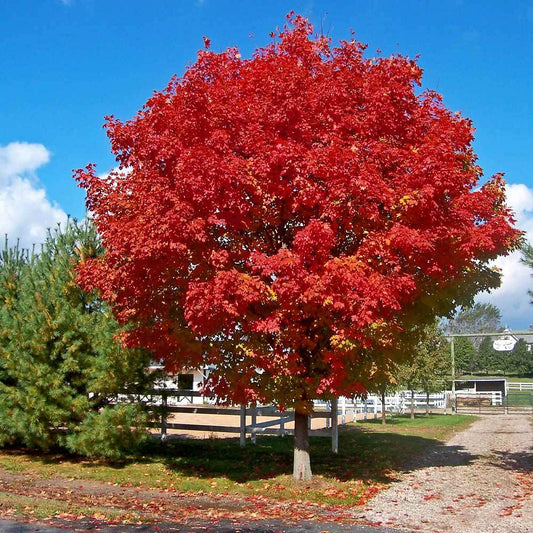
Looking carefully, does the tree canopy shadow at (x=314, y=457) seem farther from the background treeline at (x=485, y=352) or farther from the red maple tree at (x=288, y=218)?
the background treeline at (x=485, y=352)

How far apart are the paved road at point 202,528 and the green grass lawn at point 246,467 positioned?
6.31 feet

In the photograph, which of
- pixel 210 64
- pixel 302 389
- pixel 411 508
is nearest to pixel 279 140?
pixel 210 64

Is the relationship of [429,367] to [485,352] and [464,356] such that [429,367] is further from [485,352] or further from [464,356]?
[485,352]

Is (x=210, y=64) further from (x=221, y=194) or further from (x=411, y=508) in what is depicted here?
(x=411, y=508)

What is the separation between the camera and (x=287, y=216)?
Answer: 11172mm

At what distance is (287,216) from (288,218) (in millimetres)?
74

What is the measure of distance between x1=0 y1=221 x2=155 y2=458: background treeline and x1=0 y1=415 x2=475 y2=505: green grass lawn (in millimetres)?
604

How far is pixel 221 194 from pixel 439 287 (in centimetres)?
515

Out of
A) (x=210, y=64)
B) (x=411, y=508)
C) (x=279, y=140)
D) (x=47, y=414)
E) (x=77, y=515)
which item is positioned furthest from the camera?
(x=47, y=414)

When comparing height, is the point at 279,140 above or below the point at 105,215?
above

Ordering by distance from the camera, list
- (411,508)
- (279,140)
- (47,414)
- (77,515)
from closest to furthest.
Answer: (77,515)
(411,508)
(279,140)
(47,414)

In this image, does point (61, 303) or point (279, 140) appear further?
point (61, 303)

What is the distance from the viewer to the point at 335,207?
10.0 m

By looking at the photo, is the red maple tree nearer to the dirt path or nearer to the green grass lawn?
the green grass lawn
